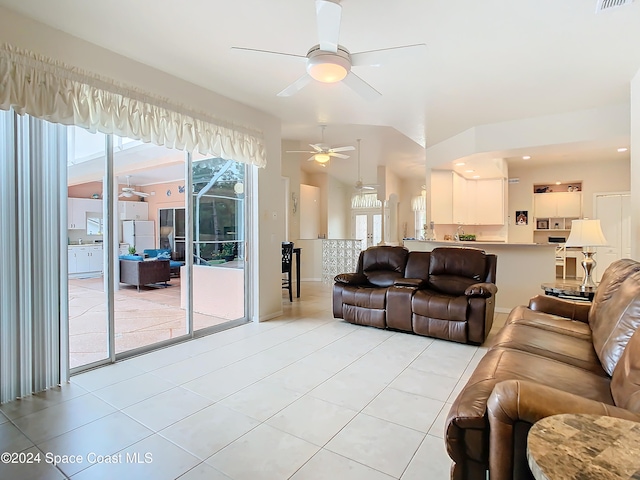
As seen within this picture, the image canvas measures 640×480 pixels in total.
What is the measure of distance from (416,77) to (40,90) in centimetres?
307

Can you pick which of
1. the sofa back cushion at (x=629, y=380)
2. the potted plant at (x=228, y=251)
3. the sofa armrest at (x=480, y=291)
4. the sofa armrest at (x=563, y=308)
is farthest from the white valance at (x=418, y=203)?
the sofa back cushion at (x=629, y=380)

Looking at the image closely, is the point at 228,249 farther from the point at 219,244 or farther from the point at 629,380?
the point at 629,380

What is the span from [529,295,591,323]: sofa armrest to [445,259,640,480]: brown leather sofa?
A: 4 centimetres

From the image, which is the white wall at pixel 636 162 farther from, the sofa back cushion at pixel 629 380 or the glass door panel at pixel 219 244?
the glass door panel at pixel 219 244

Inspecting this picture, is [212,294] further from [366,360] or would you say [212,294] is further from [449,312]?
[449,312]

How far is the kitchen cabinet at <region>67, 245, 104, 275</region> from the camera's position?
10.3 ft

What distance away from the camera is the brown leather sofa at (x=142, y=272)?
5.87 m

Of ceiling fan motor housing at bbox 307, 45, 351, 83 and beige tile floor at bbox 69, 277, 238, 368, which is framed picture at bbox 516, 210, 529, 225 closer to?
beige tile floor at bbox 69, 277, 238, 368

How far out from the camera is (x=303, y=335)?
159 inches

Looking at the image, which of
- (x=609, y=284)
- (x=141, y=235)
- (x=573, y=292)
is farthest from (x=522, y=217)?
(x=141, y=235)

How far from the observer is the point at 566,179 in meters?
7.55

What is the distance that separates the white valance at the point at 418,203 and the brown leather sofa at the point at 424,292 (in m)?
7.20

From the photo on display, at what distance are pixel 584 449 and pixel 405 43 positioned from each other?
285 centimetres

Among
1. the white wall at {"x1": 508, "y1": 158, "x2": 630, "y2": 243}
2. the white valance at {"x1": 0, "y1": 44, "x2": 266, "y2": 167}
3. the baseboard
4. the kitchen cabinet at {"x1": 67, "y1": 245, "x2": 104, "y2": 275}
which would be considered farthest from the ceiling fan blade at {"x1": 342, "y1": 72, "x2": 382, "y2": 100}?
the white wall at {"x1": 508, "y1": 158, "x2": 630, "y2": 243}
